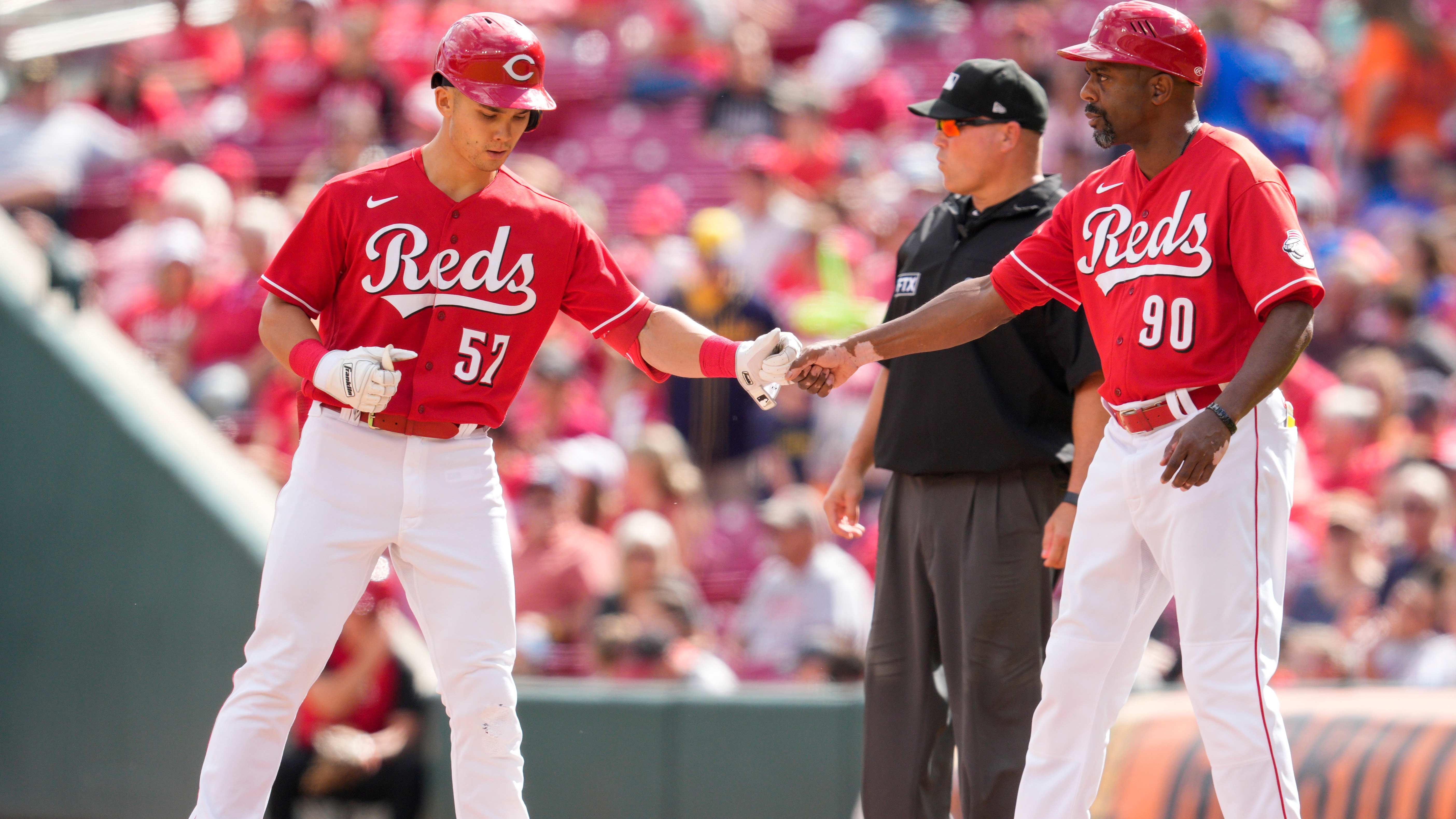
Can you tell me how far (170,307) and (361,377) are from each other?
6.10 metres

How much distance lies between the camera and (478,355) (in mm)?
3641

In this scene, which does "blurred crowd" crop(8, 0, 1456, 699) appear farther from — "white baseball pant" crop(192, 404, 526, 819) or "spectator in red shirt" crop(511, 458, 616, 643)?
"white baseball pant" crop(192, 404, 526, 819)

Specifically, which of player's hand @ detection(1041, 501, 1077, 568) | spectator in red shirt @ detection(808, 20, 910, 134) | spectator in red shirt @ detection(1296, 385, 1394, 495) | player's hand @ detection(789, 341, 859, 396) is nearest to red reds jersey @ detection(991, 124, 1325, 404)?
player's hand @ detection(1041, 501, 1077, 568)

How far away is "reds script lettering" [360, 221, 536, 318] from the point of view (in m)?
3.61

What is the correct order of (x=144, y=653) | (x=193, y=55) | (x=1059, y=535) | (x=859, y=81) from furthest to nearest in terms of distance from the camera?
(x=193, y=55) < (x=859, y=81) < (x=144, y=653) < (x=1059, y=535)

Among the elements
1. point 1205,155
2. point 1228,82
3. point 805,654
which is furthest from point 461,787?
point 1228,82

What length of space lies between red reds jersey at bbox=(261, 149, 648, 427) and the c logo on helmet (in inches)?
11.0

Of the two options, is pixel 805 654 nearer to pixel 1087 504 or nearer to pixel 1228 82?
pixel 1087 504

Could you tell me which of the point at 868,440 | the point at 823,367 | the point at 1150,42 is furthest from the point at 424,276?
the point at 1150,42

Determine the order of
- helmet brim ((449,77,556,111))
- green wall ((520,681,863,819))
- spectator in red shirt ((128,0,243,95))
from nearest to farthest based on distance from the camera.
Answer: helmet brim ((449,77,556,111))
green wall ((520,681,863,819))
spectator in red shirt ((128,0,243,95))

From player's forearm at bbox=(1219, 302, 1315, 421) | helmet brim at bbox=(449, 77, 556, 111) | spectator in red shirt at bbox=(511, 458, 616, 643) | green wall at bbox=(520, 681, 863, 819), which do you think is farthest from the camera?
spectator in red shirt at bbox=(511, 458, 616, 643)

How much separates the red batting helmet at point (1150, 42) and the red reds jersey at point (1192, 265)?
6.5 inches

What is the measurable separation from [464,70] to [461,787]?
1628 millimetres

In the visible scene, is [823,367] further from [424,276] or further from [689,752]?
[689,752]
